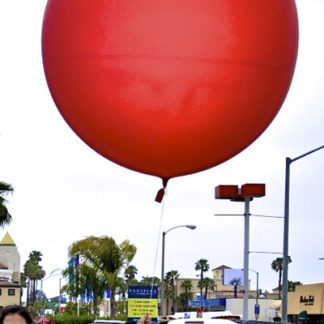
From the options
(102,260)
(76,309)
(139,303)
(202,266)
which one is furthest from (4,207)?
(202,266)

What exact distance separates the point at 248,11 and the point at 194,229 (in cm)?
5538

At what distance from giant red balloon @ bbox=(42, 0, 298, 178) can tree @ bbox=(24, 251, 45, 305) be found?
148 metres

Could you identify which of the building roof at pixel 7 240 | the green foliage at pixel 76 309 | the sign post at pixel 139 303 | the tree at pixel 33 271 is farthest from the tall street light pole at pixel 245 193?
the building roof at pixel 7 240

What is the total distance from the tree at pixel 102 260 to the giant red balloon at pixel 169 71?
200 ft

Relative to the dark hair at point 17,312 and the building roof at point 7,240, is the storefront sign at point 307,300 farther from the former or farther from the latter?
the building roof at point 7,240

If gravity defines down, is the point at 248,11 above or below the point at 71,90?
above

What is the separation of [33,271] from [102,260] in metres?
86.5

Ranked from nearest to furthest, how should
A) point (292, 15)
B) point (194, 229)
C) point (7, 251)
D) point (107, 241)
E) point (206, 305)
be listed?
point (292, 15) < point (194, 229) < point (107, 241) < point (206, 305) < point (7, 251)

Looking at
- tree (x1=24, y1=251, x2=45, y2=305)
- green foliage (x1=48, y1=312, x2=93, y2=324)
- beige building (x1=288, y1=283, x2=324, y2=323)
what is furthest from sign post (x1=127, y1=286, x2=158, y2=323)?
tree (x1=24, y1=251, x2=45, y2=305)

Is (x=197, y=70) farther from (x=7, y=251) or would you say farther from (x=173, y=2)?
(x=7, y=251)

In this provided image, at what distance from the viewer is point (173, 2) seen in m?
5.59

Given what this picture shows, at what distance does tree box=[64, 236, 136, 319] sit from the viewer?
67.2m

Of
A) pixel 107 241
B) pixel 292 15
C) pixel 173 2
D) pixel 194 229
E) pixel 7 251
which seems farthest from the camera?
pixel 7 251

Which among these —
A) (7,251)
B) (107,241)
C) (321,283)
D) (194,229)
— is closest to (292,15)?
(194,229)
